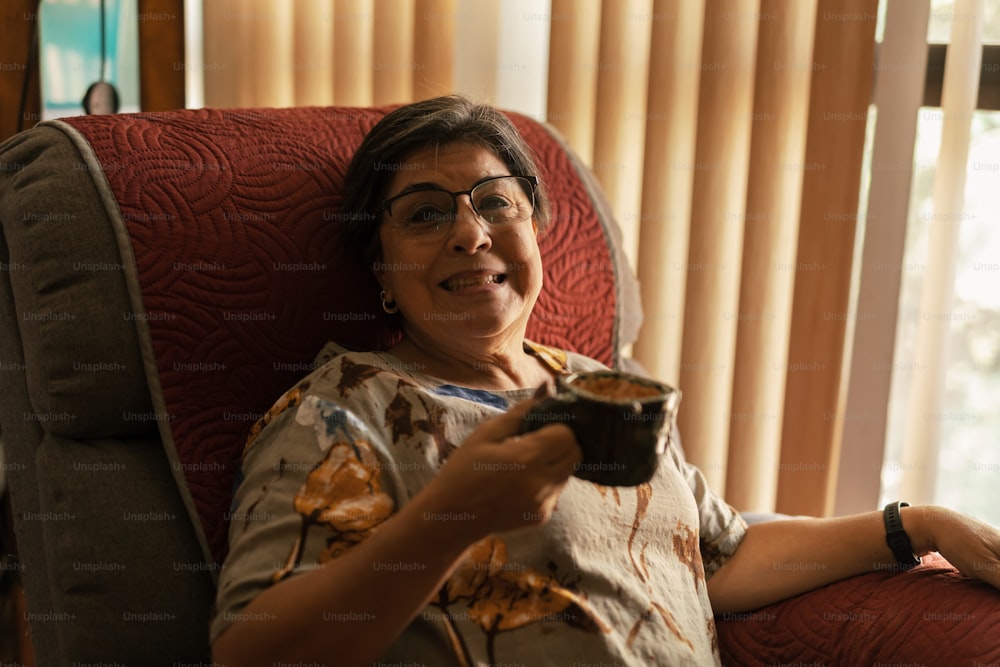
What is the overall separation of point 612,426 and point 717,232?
4.17 ft

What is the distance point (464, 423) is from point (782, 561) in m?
0.55

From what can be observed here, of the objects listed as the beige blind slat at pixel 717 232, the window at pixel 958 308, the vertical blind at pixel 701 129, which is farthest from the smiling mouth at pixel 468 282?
the window at pixel 958 308

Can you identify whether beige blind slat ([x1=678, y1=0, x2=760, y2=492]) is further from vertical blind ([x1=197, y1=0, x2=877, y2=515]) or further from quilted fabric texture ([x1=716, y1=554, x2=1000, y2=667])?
quilted fabric texture ([x1=716, y1=554, x2=1000, y2=667])

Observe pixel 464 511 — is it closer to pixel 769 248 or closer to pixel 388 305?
pixel 388 305

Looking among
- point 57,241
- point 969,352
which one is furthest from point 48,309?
point 969,352

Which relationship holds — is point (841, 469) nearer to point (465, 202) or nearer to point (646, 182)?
point (646, 182)

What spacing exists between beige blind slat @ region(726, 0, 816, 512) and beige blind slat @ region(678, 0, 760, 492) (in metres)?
0.02

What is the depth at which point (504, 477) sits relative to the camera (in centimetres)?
90

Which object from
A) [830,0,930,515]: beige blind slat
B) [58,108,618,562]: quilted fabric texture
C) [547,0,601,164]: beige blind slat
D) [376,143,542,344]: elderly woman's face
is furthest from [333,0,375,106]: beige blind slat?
[830,0,930,515]: beige blind slat

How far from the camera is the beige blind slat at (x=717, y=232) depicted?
1996mm

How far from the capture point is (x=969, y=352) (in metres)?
2.45

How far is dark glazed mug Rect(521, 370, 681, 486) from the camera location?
896 mm

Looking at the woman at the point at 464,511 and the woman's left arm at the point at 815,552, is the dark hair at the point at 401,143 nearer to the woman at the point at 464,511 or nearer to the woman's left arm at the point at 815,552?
the woman at the point at 464,511

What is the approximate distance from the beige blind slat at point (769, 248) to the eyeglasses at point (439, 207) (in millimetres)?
905
